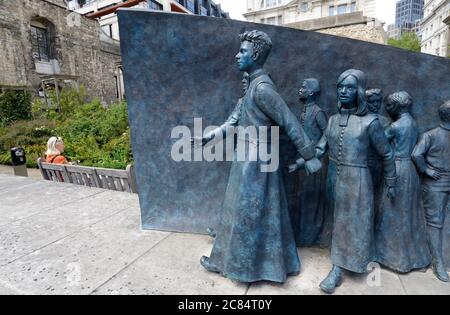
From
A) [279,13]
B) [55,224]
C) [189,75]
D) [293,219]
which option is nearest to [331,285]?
[293,219]

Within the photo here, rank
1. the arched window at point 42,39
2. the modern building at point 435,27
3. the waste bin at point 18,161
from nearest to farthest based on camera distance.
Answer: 1. the waste bin at point 18,161
2. the arched window at point 42,39
3. the modern building at point 435,27

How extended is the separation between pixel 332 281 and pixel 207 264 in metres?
1.02

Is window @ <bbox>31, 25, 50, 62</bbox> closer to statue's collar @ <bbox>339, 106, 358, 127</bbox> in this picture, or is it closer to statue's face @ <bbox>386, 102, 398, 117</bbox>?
statue's collar @ <bbox>339, 106, 358, 127</bbox>

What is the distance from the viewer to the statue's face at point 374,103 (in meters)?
2.12

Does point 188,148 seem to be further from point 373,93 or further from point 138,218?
point 373,93

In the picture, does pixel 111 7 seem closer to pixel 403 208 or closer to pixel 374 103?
pixel 374 103

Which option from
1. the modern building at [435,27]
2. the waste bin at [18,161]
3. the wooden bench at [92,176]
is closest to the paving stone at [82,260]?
the wooden bench at [92,176]

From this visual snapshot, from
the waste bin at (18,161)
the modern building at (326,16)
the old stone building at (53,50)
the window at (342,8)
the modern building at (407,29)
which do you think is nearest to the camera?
the modern building at (326,16)

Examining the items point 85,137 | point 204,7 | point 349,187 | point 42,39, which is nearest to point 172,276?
point 349,187

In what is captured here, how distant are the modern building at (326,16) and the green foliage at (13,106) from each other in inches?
489

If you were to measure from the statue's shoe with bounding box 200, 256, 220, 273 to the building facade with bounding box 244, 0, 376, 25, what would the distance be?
22550 mm

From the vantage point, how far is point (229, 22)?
99.9 inches

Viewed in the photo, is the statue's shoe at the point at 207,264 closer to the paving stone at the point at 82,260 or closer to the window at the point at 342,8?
the paving stone at the point at 82,260
